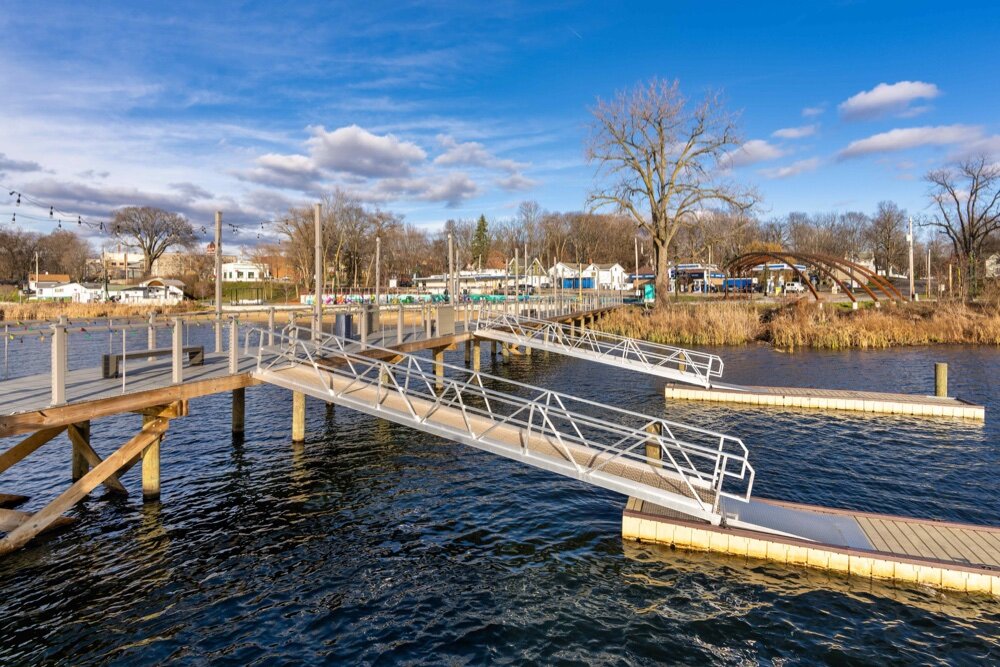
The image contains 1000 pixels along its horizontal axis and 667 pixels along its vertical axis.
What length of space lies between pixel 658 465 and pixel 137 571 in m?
8.37

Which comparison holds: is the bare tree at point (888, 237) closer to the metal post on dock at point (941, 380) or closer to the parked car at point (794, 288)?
the parked car at point (794, 288)

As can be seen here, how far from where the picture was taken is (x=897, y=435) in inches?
603

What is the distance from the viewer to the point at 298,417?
581 inches

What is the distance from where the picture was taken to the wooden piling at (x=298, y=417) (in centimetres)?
1470

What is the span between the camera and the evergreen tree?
126375 mm

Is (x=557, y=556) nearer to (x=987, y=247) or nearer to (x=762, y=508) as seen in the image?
(x=762, y=508)

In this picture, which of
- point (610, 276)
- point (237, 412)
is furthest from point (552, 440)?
point (610, 276)

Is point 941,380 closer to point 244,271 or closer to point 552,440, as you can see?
point 552,440

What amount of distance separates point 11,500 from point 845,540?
14.1 metres

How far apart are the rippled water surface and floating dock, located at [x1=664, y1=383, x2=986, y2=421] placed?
258 centimetres

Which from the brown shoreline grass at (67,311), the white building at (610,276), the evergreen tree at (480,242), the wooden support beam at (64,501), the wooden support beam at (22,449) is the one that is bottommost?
the wooden support beam at (64,501)

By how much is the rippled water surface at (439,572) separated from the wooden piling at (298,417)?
0.37 meters

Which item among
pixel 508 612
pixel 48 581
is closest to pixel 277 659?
pixel 508 612

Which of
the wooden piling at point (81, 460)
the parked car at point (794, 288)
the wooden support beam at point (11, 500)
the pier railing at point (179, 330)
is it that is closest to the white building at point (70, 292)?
the pier railing at point (179, 330)
